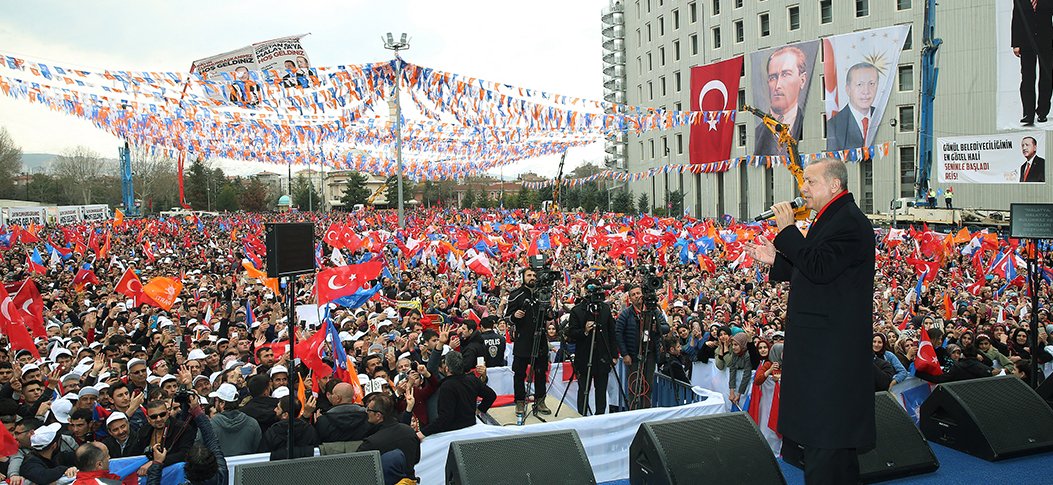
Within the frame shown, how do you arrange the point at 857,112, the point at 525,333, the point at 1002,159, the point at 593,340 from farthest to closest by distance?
the point at 857,112 → the point at 1002,159 → the point at 525,333 → the point at 593,340

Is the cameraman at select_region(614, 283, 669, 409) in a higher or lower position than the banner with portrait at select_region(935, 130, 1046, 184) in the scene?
lower

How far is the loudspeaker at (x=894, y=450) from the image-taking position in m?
5.05

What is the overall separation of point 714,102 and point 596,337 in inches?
1720

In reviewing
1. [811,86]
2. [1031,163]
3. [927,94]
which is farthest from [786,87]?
[1031,163]

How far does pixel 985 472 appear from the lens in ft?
17.0

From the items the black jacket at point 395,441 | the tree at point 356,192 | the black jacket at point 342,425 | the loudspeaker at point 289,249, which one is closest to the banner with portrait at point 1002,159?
the black jacket at point 395,441

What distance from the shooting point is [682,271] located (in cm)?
2141

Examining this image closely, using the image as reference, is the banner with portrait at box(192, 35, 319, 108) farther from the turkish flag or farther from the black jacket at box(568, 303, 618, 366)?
the turkish flag

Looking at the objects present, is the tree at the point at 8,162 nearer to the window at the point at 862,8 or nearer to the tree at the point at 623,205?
the tree at the point at 623,205

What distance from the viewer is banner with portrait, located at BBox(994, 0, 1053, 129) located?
31125 millimetres

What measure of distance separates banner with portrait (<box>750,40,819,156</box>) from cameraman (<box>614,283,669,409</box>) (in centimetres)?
3960

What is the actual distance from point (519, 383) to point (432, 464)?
190cm

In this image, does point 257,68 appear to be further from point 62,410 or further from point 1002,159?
point 62,410

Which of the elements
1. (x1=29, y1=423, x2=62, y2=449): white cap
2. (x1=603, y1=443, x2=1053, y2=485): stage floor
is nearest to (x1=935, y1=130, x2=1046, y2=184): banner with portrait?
(x1=603, y1=443, x2=1053, y2=485): stage floor
